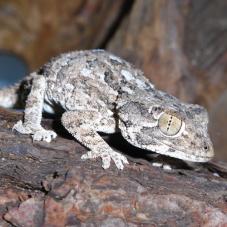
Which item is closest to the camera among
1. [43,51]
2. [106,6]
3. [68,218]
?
[68,218]

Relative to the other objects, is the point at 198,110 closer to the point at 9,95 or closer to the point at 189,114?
the point at 189,114

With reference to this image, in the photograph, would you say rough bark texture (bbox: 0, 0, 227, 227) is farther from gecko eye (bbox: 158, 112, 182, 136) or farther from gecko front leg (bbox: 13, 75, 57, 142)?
gecko eye (bbox: 158, 112, 182, 136)

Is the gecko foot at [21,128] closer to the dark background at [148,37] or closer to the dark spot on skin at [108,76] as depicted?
the dark spot on skin at [108,76]

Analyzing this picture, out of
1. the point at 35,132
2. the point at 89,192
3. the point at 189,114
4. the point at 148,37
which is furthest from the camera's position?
the point at 148,37

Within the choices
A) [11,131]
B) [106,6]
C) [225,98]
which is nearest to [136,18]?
[106,6]

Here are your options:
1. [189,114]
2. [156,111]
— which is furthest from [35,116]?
[189,114]

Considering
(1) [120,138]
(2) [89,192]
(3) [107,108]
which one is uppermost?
(3) [107,108]

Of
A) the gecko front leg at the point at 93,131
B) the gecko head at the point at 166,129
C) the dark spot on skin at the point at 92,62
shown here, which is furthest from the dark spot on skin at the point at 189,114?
the dark spot on skin at the point at 92,62

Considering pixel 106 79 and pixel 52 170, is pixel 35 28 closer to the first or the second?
pixel 106 79
